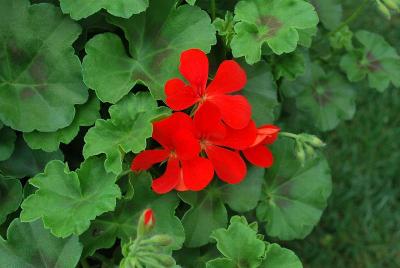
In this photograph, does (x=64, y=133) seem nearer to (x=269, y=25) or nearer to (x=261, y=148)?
(x=261, y=148)

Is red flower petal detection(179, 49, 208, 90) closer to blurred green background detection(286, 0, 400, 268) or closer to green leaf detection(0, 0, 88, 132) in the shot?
green leaf detection(0, 0, 88, 132)

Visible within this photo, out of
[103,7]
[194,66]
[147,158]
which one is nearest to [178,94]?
[194,66]

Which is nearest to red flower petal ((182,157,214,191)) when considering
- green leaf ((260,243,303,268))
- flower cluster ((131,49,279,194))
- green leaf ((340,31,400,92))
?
flower cluster ((131,49,279,194))

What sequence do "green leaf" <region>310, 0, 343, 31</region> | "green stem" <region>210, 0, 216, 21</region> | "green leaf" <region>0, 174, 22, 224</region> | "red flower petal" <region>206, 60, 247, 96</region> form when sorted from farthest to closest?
1. "green leaf" <region>310, 0, 343, 31</region>
2. "green stem" <region>210, 0, 216, 21</region>
3. "green leaf" <region>0, 174, 22, 224</region>
4. "red flower petal" <region>206, 60, 247, 96</region>

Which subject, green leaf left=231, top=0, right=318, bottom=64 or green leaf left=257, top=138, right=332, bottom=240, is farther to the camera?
green leaf left=257, top=138, right=332, bottom=240

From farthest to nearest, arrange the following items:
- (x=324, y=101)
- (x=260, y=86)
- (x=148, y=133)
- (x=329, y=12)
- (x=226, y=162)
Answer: (x=324, y=101) → (x=329, y=12) → (x=260, y=86) → (x=226, y=162) → (x=148, y=133)

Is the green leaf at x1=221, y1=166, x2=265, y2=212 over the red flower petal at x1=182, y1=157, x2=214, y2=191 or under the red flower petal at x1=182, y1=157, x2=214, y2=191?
under
